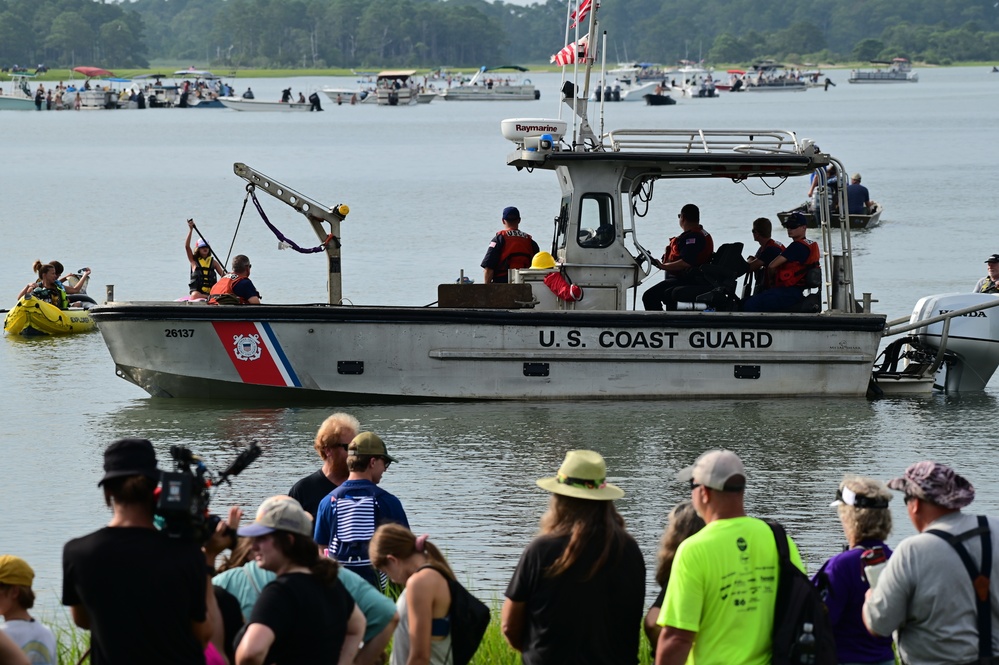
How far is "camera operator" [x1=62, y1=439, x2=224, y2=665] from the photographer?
5.48 meters

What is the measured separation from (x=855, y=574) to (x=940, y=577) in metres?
0.39

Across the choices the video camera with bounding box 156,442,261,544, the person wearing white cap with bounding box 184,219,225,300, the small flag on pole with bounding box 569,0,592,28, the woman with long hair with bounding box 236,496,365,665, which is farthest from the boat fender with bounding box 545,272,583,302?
the video camera with bounding box 156,442,261,544

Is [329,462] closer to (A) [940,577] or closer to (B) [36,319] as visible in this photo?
(A) [940,577]

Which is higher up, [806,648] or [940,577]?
[940,577]

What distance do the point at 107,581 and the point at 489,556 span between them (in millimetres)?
5483

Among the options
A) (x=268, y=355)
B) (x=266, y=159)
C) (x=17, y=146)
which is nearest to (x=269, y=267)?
(x=268, y=355)

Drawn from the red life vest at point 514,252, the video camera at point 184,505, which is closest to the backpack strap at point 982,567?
the video camera at point 184,505

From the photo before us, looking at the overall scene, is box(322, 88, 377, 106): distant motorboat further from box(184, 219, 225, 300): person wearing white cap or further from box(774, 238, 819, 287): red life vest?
box(774, 238, 819, 287): red life vest

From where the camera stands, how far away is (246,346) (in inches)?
597

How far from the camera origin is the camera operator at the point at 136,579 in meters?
5.48

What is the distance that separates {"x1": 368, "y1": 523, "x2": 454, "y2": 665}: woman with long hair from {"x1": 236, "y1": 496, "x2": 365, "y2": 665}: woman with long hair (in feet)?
1.09

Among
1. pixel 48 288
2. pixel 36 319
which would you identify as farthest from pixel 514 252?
pixel 48 288

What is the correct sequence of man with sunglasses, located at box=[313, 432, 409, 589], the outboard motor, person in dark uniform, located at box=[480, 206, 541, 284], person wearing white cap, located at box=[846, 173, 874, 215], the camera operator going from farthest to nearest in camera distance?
person wearing white cap, located at box=[846, 173, 874, 215]
the outboard motor
person in dark uniform, located at box=[480, 206, 541, 284]
man with sunglasses, located at box=[313, 432, 409, 589]
the camera operator

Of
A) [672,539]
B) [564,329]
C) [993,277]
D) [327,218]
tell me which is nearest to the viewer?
[672,539]
